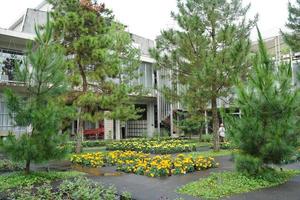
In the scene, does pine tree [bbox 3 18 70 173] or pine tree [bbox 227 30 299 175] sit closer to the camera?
pine tree [bbox 227 30 299 175]

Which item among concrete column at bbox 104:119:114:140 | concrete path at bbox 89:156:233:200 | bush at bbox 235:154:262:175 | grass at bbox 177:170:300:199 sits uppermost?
concrete column at bbox 104:119:114:140

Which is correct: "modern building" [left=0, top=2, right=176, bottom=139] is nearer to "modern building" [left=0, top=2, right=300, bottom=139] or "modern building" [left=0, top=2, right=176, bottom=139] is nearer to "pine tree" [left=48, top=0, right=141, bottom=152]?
"modern building" [left=0, top=2, right=300, bottom=139]

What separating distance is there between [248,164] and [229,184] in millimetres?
836

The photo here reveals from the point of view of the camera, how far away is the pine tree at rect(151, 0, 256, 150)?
12923mm

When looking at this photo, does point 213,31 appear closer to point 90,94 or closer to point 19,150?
point 90,94

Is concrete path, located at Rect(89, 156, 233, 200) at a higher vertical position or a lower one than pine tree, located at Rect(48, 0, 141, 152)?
lower

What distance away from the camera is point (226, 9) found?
14570 mm

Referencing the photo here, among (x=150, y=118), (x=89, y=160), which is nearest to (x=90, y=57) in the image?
(x=89, y=160)

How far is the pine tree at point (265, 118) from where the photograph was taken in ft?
24.8

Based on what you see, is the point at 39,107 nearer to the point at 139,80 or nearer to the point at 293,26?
the point at 293,26

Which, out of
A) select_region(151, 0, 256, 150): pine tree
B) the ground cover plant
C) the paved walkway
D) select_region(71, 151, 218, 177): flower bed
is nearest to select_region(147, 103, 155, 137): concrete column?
select_region(151, 0, 256, 150): pine tree

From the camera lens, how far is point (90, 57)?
13891 millimetres

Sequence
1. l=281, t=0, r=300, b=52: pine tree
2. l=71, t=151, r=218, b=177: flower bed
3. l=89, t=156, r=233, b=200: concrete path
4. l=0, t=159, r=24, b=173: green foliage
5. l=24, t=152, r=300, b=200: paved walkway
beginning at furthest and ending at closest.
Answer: l=281, t=0, r=300, b=52: pine tree, l=0, t=159, r=24, b=173: green foliage, l=71, t=151, r=218, b=177: flower bed, l=89, t=156, r=233, b=200: concrete path, l=24, t=152, r=300, b=200: paved walkway

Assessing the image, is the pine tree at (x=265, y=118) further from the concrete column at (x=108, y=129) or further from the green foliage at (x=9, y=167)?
the concrete column at (x=108, y=129)
